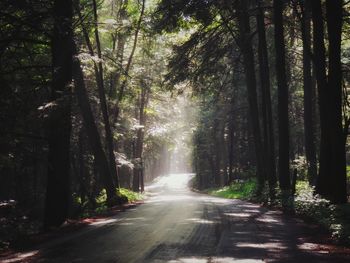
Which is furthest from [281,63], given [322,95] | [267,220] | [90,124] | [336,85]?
[90,124]

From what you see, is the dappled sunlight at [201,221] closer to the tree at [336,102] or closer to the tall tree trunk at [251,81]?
the tree at [336,102]

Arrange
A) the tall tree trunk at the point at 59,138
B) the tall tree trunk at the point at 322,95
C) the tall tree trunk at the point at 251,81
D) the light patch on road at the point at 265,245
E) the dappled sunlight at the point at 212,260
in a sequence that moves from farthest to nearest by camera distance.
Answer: the tall tree trunk at the point at 251,81
the tall tree trunk at the point at 322,95
the tall tree trunk at the point at 59,138
the light patch on road at the point at 265,245
the dappled sunlight at the point at 212,260

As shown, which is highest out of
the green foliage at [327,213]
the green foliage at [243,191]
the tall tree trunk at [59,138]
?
the tall tree trunk at [59,138]

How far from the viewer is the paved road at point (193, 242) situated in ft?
26.0

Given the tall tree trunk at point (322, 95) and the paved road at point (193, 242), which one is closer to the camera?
the paved road at point (193, 242)

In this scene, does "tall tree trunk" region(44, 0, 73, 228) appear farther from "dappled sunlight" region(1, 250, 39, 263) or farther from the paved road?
"dappled sunlight" region(1, 250, 39, 263)

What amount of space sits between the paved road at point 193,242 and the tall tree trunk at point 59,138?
1.80 metres

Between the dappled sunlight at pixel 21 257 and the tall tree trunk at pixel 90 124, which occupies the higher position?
the tall tree trunk at pixel 90 124

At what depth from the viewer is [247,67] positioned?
25766mm

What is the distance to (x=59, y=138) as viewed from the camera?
13.8 meters

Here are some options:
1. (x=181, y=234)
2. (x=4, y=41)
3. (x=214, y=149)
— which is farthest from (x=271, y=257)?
(x=214, y=149)

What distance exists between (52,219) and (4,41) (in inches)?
210

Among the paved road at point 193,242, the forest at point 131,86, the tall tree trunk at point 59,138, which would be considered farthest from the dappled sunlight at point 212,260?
the tall tree trunk at point 59,138

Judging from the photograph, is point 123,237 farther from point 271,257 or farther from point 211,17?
point 211,17
